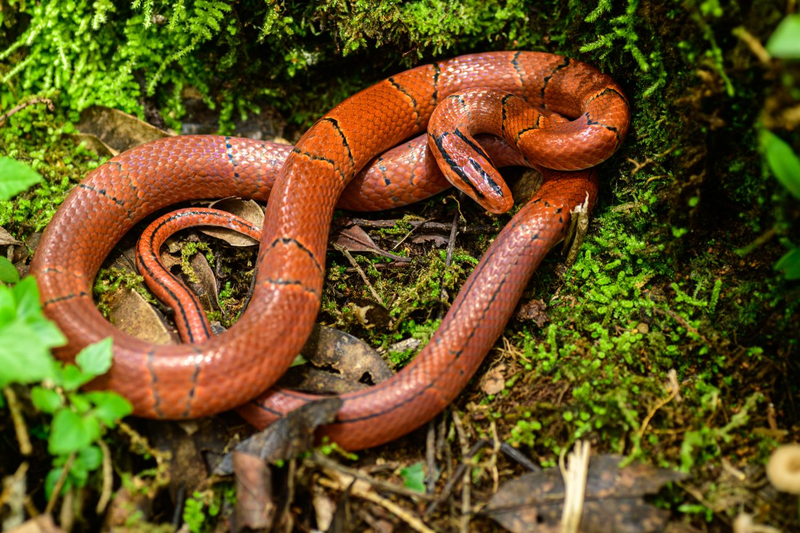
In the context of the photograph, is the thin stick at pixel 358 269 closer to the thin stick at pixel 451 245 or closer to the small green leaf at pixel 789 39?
the thin stick at pixel 451 245

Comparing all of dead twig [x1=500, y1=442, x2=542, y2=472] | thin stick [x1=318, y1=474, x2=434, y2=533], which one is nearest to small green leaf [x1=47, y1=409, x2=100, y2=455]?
thin stick [x1=318, y1=474, x2=434, y2=533]

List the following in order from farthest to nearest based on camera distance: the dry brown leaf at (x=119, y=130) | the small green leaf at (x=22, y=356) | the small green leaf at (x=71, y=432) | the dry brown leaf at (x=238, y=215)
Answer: the dry brown leaf at (x=119, y=130)
the dry brown leaf at (x=238, y=215)
the small green leaf at (x=71, y=432)
the small green leaf at (x=22, y=356)

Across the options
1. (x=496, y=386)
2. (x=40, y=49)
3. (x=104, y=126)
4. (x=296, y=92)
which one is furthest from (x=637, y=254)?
(x=40, y=49)

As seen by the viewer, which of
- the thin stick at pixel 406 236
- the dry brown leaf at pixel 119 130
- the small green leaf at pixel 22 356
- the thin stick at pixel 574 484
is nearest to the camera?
the small green leaf at pixel 22 356

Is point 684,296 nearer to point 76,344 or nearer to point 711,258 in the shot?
point 711,258

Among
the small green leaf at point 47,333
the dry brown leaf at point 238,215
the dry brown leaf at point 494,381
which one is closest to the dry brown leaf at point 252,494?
the small green leaf at point 47,333
